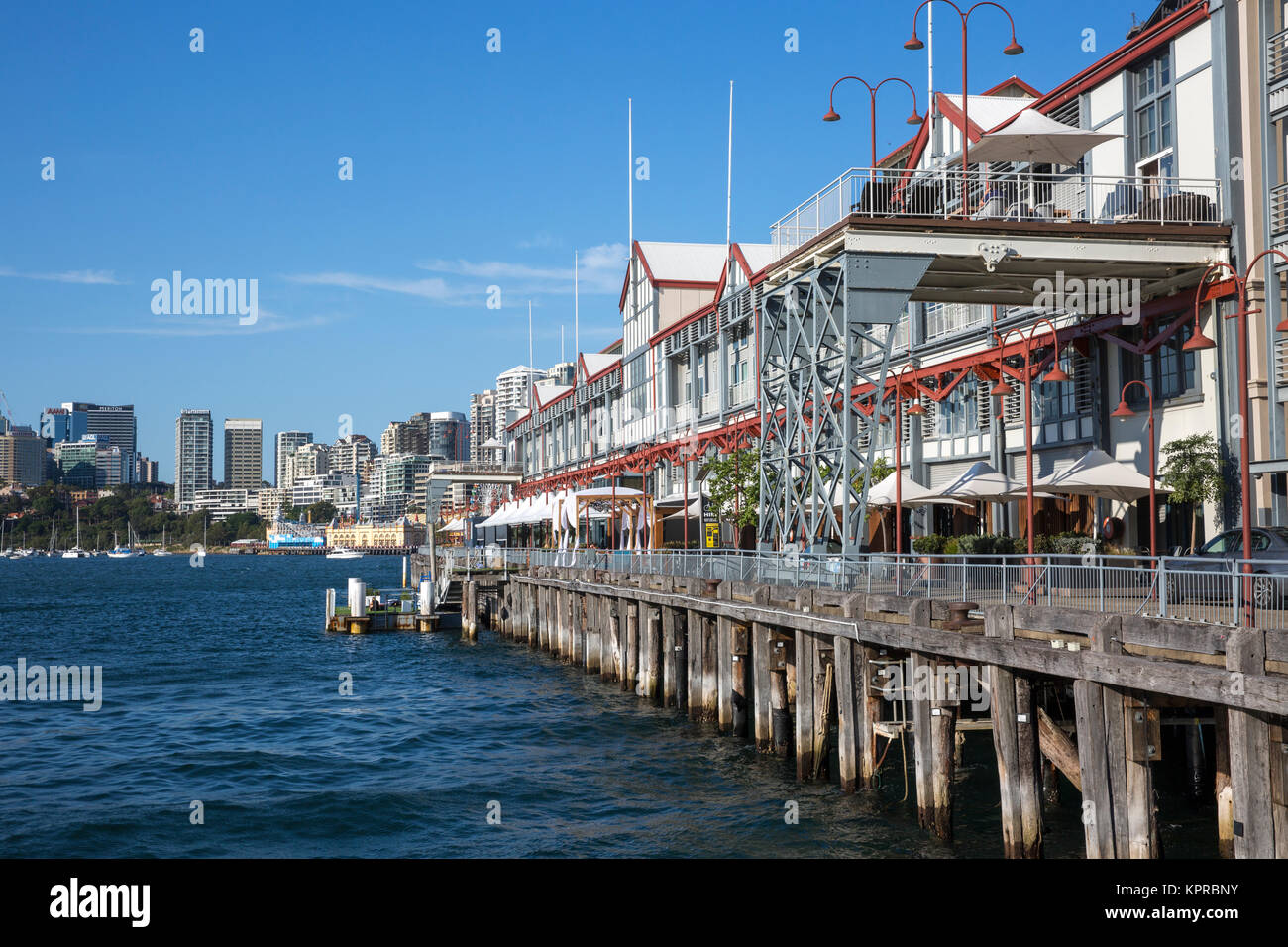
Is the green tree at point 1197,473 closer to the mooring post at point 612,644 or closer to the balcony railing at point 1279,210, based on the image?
the balcony railing at point 1279,210

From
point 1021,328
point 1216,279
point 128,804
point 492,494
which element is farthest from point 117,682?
point 492,494

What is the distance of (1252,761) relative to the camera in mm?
11281

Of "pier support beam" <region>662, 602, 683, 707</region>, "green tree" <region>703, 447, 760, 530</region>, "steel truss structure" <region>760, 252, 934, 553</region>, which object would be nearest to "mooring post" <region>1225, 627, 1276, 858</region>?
"steel truss structure" <region>760, 252, 934, 553</region>

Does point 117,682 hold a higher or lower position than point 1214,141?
lower

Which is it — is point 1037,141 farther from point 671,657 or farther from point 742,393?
point 742,393

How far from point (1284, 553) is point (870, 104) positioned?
553 inches

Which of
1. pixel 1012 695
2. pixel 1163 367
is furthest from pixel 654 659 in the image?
pixel 1012 695

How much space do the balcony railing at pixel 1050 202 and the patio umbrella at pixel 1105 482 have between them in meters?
5.21

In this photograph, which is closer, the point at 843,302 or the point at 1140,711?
the point at 1140,711

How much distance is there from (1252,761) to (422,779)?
16449 mm

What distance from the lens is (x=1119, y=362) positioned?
29.1 metres

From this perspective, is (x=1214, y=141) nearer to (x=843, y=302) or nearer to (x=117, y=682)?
(x=843, y=302)

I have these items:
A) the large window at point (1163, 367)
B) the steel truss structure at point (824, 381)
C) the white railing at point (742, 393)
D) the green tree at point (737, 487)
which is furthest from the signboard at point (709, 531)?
the large window at point (1163, 367)

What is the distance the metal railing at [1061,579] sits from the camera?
1366cm
